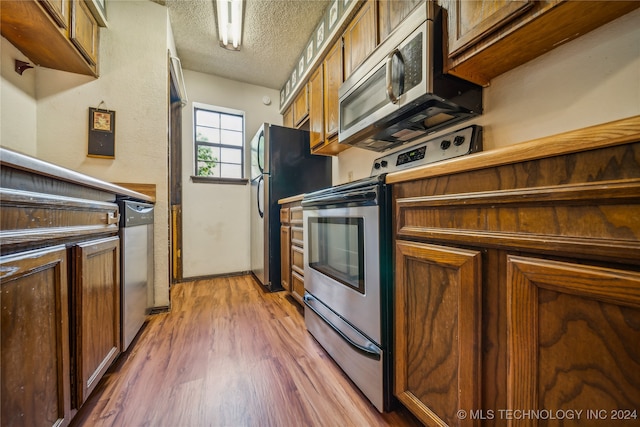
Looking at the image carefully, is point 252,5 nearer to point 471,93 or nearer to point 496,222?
point 471,93

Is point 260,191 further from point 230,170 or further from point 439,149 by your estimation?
point 439,149

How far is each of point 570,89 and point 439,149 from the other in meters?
0.51

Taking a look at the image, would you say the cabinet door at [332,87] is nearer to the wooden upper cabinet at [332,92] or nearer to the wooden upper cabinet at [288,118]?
the wooden upper cabinet at [332,92]

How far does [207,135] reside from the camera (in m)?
3.09

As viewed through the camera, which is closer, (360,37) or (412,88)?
(412,88)

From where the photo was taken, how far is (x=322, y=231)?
1.43 meters

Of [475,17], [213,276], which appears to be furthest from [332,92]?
[213,276]

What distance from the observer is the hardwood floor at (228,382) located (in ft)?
3.02

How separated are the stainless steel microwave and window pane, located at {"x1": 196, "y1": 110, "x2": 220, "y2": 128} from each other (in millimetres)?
2290

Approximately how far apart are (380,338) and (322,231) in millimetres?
672

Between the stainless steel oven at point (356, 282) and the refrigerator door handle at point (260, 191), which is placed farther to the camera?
the refrigerator door handle at point (260, 191)

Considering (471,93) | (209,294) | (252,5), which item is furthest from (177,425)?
(252,5)

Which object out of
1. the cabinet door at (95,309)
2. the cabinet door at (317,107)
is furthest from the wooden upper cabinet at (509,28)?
the cabinet door at (95,309)

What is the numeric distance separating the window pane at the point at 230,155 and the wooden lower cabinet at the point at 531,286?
9.68 feet
